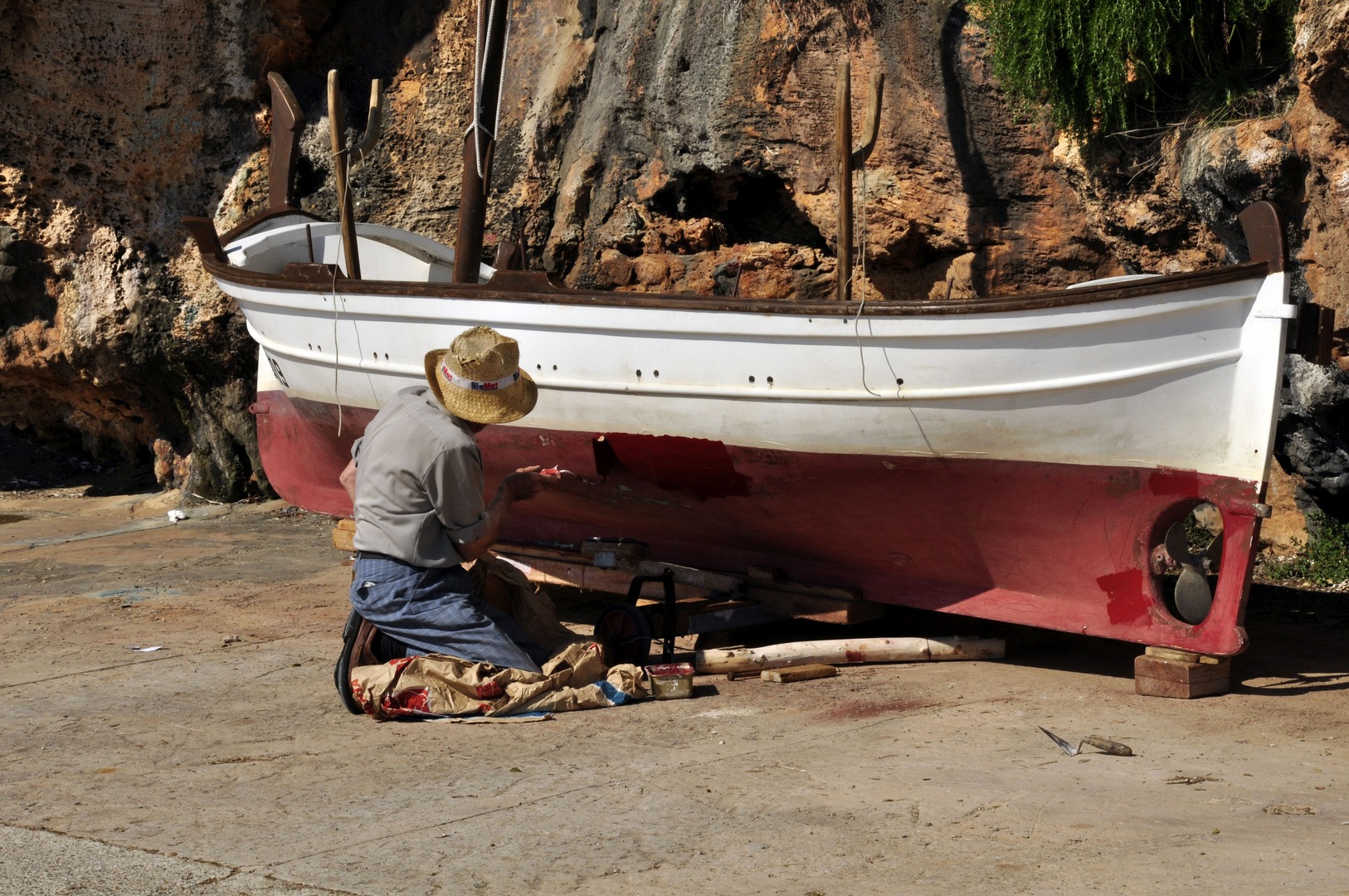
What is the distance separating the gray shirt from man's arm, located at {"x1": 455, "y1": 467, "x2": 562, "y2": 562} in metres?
0.02

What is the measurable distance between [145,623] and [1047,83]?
5.20 meters

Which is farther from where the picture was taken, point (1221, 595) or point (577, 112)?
point (577, 112)

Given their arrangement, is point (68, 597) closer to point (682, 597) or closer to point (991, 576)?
point (682, 597)

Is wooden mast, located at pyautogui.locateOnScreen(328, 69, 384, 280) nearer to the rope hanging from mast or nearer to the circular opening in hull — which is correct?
the rope hanging from mast

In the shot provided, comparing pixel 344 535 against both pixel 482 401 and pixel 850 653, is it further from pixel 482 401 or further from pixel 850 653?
pixel 850 653

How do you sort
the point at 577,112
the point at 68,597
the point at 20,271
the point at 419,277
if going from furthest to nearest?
the point at 20,271, the point at 577,112, the point at 419,277, the point at 68,597

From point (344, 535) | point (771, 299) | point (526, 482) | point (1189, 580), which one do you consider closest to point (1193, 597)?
point (1189, 580)

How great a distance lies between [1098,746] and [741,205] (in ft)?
17.4

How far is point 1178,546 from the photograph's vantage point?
4.63 meters

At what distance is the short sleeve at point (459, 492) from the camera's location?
413 centimetres

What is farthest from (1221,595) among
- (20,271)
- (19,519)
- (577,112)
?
(20,271)

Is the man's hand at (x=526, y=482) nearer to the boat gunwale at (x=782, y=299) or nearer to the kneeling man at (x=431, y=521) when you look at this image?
the kneeling man at (x=431, y=521)

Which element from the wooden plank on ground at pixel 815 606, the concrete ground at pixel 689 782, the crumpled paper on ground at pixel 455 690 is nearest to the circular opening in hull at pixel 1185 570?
the concrete ground at pixel 689 782

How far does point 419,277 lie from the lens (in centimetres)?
825
